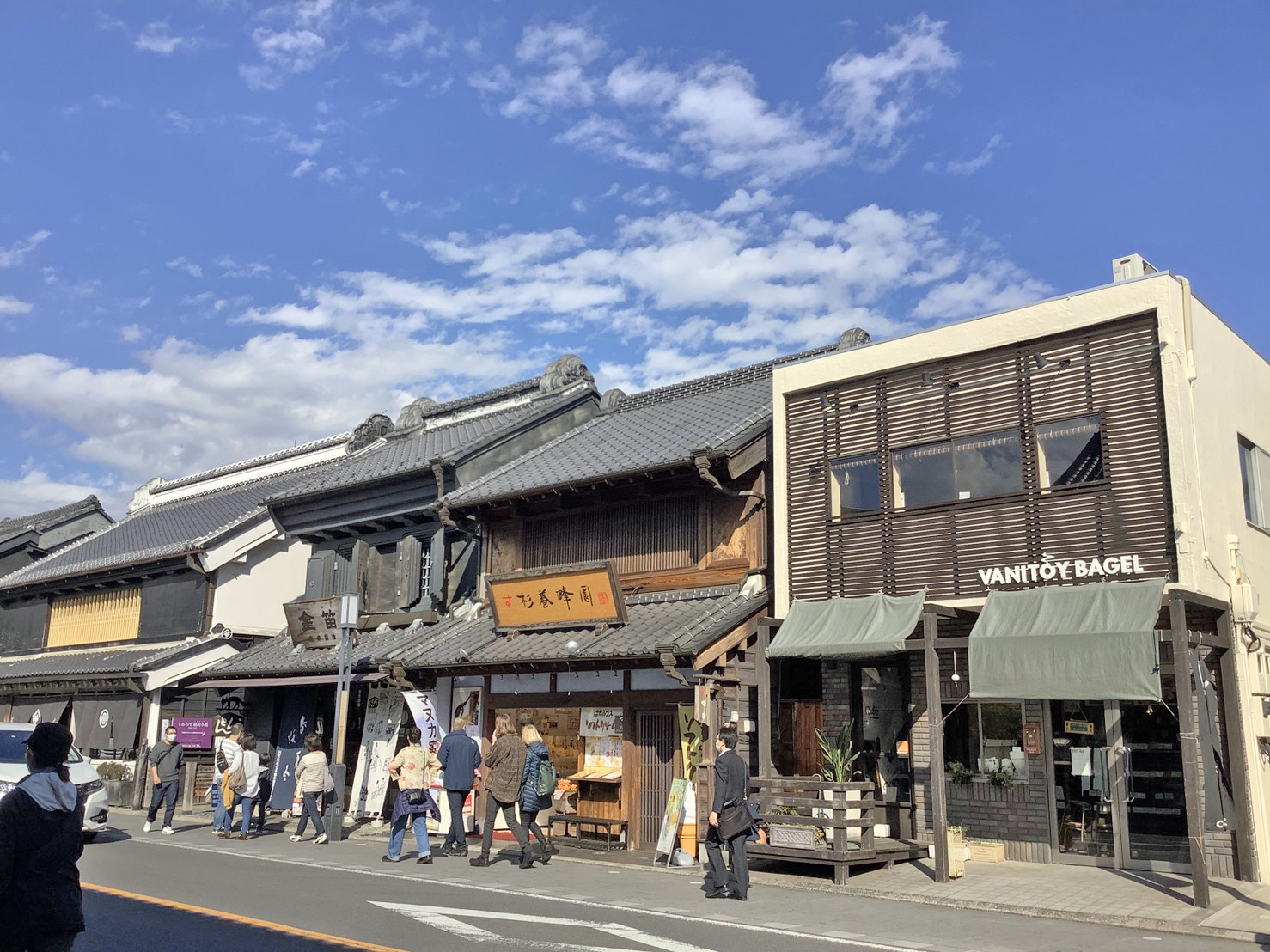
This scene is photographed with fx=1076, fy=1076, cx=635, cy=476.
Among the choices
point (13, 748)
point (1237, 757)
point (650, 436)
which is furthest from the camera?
point (650, 436)

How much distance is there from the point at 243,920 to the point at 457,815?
548cm

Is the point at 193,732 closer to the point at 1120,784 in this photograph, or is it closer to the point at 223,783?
the point at 223,783

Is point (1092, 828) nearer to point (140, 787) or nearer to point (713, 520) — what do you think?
point (713, 520)

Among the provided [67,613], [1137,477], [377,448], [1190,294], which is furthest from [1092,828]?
[67,613]

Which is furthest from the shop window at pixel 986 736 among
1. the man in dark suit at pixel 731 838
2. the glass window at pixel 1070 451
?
the man in dark suit at pixel 731 838

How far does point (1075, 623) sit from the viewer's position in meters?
12.8

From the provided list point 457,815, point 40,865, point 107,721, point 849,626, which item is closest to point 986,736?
point 849,626

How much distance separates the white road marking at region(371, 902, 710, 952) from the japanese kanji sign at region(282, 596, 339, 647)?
11721mm

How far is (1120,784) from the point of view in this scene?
14.2 m

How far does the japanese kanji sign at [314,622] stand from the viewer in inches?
878


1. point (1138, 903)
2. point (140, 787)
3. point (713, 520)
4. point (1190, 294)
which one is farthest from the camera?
point (140, 787)

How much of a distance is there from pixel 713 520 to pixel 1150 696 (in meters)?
7.49

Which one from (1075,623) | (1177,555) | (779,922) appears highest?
(1177,555)

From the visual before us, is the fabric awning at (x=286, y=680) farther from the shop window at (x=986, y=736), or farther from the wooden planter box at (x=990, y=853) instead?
the wooden planter box at (x=990, y=853)
